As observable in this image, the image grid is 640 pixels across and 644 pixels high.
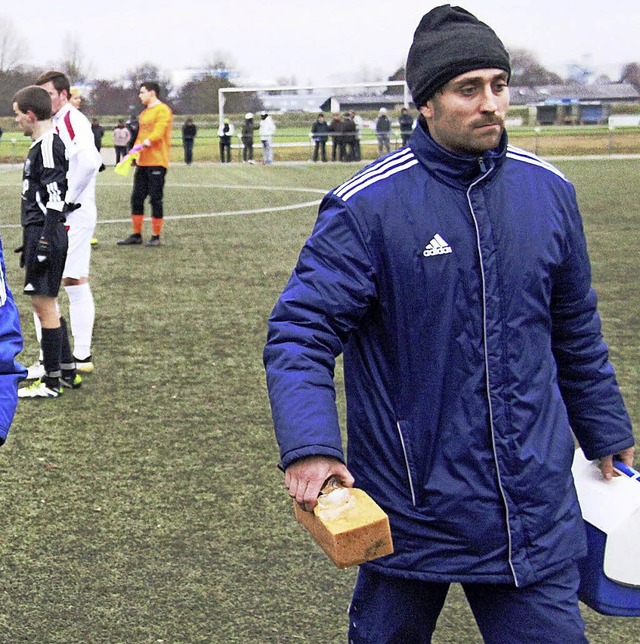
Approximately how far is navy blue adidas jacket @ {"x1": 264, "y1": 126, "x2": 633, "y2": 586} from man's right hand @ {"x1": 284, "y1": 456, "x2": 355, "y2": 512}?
0.25 m

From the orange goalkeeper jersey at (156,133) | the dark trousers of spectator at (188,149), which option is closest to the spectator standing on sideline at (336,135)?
the dark trousers of spectator at (188,149)

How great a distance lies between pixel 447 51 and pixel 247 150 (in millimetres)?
36221

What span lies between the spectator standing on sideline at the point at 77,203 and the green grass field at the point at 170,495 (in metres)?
0.32

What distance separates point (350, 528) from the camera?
7.16 ft

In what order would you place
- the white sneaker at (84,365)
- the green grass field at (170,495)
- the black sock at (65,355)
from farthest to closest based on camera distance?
1. the white sneaker at (84,365)
2. the black sock at (65,355)
3. the green grass field at (170,495)

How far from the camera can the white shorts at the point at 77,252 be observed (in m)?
7.46

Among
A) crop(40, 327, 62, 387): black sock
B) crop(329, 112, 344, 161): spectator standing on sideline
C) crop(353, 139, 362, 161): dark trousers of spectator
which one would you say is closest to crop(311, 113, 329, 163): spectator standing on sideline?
crop(329, 112, 344, 161): spectator standing on sideline

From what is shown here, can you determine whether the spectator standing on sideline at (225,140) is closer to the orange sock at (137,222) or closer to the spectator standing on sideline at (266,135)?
the spectator standing on sideline at (266,135)

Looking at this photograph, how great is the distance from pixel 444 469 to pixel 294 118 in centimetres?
4730

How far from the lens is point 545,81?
91000mm

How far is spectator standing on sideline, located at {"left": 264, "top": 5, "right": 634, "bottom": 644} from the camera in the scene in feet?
8.40

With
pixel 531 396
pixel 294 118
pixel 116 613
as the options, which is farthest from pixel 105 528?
pixel 294 118

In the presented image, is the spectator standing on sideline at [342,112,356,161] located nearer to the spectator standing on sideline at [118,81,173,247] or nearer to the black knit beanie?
the spectator standing on sideline at [118,81,173,247]

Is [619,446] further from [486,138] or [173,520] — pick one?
[173,520]
